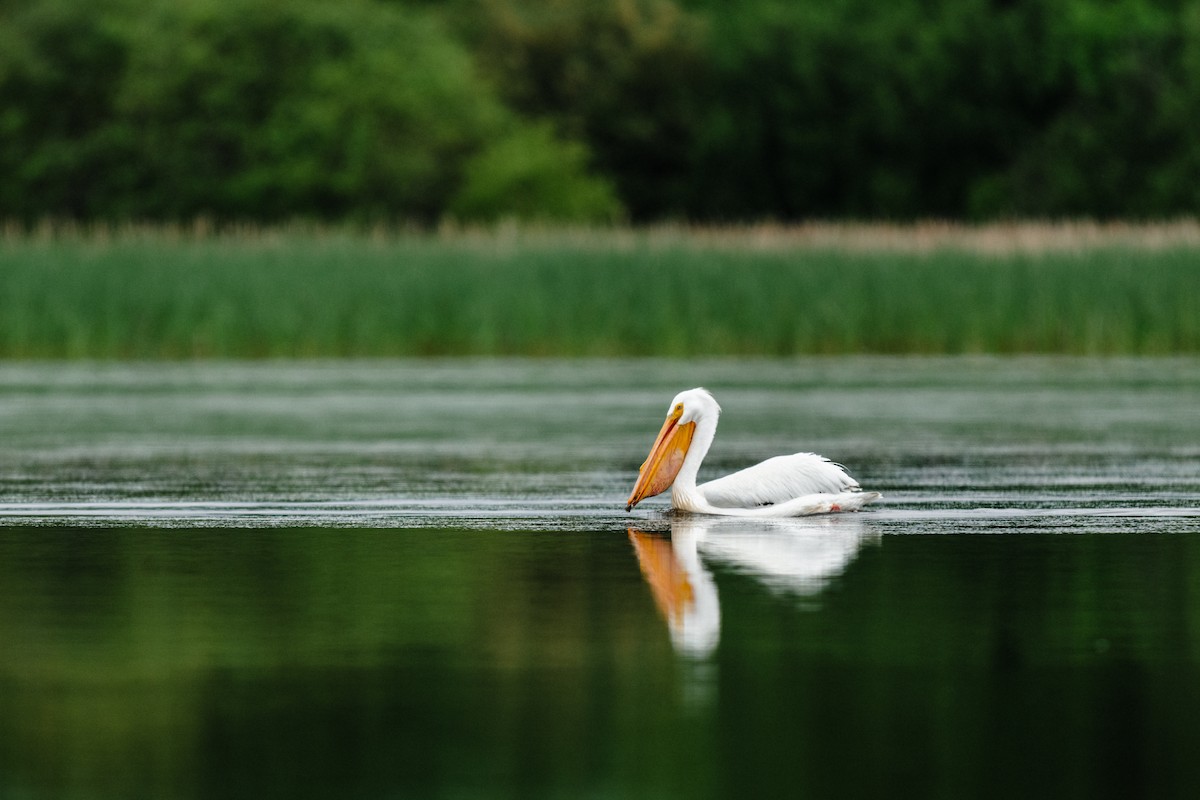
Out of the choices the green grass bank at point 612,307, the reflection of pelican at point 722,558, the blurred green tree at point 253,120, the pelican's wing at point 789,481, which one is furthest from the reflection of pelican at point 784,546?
the blurred green tree at point 253,120

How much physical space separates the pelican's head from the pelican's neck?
25 mm

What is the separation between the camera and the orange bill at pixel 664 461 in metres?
11.0

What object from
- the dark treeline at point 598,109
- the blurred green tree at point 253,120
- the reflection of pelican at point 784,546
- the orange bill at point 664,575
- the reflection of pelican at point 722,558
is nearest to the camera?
the reflection of pelican at point 722,558

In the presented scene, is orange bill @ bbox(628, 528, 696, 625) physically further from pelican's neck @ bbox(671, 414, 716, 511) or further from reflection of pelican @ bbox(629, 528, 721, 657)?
pelican's neck @ bbox(671, 414, 716, 511)

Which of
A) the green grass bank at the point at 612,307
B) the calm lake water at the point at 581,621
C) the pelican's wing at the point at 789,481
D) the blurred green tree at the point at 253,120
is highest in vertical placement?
the blurred green tree at the point at 253,120

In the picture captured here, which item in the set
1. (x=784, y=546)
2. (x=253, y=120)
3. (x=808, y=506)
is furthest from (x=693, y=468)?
(x=253, y=120)

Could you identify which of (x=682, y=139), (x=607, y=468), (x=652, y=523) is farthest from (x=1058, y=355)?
(x=682, y=139)

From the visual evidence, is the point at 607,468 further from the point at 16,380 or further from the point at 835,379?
the point at 16,380

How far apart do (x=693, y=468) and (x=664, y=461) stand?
14cm

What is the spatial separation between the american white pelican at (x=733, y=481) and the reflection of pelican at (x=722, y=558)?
0.08 meters

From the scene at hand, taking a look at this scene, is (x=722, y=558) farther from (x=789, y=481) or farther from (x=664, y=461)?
(x=664, y=461)

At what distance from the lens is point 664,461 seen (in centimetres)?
1105

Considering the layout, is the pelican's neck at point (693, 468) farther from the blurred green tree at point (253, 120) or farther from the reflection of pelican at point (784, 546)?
the blurred green tree at point (253, 120)

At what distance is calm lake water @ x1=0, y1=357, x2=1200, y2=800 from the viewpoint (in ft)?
18.5
